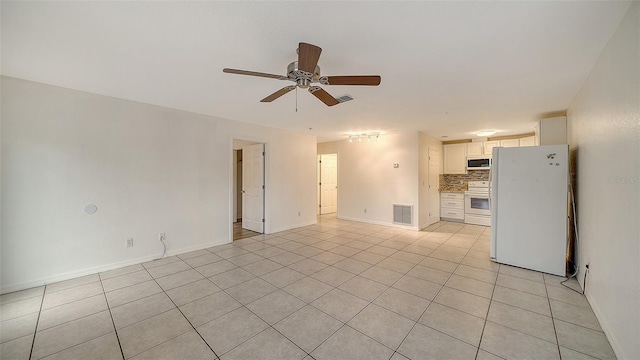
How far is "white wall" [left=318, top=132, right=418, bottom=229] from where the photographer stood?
567cm

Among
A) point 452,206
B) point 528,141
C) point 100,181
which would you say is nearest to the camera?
point 100,181

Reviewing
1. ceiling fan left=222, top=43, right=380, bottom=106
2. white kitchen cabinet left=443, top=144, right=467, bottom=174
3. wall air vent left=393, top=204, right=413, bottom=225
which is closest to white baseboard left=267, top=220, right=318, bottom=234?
wall air vent left=393, top=204, right=413, bottom=225

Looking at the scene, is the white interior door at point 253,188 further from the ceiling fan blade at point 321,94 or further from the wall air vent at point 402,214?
the wall air vent at point 402,214

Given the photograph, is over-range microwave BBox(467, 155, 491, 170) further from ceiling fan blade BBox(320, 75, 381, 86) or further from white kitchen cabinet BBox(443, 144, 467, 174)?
ceiling fan blade BBox(320, 75, 381, 86)

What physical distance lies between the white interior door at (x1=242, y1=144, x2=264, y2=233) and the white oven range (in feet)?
18.4

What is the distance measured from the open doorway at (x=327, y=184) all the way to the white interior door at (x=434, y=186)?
10.3ft

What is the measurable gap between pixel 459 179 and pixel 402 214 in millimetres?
2618

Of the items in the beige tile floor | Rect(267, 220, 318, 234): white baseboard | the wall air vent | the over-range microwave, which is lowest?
the beige tile floor

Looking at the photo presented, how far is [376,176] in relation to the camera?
6.32 meters

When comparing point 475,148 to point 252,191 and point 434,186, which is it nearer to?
point 434,186

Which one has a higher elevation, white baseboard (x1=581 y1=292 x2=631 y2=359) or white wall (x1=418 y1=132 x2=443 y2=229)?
white wall (x1=418 y1=132 x2=443 y2=229)

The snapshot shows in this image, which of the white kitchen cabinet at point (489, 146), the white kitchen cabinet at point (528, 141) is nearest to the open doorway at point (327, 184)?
the white kitchen cabinet at point (489, 146)

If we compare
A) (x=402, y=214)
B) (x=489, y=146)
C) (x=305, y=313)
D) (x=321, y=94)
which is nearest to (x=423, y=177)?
(x=402, y=214)

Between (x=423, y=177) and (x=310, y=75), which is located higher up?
(x=310, y=75)
